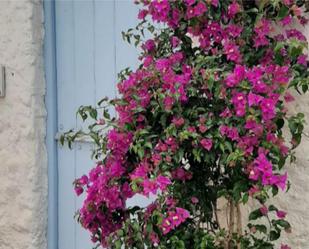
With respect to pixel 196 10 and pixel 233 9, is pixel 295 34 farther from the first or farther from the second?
pixel 196 10

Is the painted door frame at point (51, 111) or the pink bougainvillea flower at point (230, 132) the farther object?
the painted door frame at point (51, 111)

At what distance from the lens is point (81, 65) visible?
3045 millimetres

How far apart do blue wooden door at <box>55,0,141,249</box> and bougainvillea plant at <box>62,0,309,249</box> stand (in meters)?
0.87

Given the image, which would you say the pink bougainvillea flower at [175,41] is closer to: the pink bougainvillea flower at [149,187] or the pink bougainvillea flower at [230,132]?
the pink bougainvillea flower at [230,132]

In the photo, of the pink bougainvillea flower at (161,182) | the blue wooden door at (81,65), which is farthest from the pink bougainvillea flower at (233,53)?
the blue wooden door at (81,65)

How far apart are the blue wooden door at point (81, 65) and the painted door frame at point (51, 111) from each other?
3cm

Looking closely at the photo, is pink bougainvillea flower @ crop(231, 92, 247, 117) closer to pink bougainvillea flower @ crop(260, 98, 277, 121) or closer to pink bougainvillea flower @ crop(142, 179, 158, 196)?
pink bougainvillea flower @ crop(260, 98, 277, 121)

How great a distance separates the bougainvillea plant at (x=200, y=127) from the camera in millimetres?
1662

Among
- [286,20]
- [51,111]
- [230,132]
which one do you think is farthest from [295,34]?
[51,111]

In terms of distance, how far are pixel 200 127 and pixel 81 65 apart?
1501mm

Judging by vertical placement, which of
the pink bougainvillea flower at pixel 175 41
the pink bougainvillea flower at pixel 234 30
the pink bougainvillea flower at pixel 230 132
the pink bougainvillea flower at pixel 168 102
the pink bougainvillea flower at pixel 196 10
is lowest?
the pink bougainvillea flower at pixel 230 132

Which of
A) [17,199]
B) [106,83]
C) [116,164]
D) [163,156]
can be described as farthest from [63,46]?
[163,156]

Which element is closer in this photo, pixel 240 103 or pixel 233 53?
pixel 240 103

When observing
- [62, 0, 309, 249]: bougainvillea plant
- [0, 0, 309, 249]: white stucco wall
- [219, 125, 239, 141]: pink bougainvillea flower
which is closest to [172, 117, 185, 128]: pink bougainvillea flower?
[62, 0, 309, 249]: bougainvillea plant
